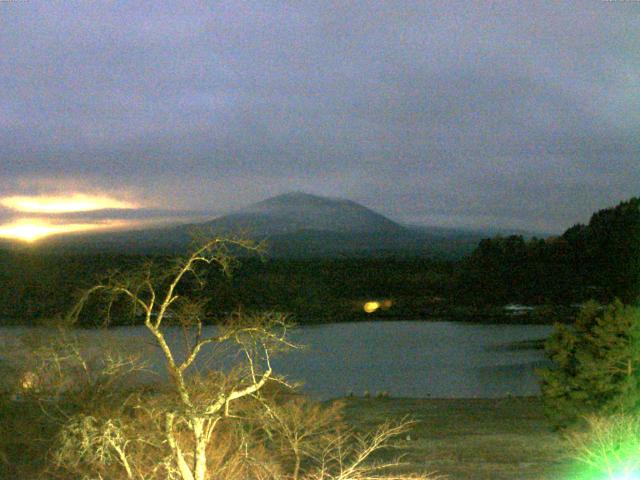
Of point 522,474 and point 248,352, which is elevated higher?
point 248,352

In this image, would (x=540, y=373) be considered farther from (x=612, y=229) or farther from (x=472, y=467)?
(x=612, y=229)

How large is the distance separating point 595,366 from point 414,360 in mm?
34029

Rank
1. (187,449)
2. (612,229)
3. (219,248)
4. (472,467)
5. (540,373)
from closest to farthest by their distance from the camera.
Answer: (219,248), (187,449), (540,373), (472,467), (612,229)

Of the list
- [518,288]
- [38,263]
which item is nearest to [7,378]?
[38,263]

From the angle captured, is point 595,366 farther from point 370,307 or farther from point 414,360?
point 370,307

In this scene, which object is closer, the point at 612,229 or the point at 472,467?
the point at 472,467

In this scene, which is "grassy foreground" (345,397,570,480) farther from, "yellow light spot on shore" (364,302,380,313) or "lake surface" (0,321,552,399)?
"yellow light spot on shore" (364,302,380,313)

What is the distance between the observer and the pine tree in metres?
13.4

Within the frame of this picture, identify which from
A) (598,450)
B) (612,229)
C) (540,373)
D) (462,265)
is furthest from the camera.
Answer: (462,265)

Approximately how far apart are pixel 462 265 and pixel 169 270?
7041 centimetres

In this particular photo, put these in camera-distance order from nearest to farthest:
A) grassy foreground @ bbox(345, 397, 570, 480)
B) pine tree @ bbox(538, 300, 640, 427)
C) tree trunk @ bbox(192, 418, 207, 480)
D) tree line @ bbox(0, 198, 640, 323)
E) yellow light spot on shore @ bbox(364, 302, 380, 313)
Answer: tree trunk @ bbox(192, 418, 207, 480), pine tree @ bbox(538, 300, 640, 427), grassy foreground @ bbox(345, 397, 570, 480), tree line @ bbox(0, 198, 640, 323), yellow light spot on shore @ bbox(364, 302, 380, 313)

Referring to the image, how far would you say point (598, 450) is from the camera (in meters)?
11.4

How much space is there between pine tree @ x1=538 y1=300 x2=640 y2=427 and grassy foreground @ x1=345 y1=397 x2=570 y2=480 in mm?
1490

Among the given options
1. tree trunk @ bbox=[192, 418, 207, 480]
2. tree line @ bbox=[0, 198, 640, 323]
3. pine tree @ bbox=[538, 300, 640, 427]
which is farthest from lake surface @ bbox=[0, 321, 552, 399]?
tree trunk @ bbox=[192, 418, 207, 480]
